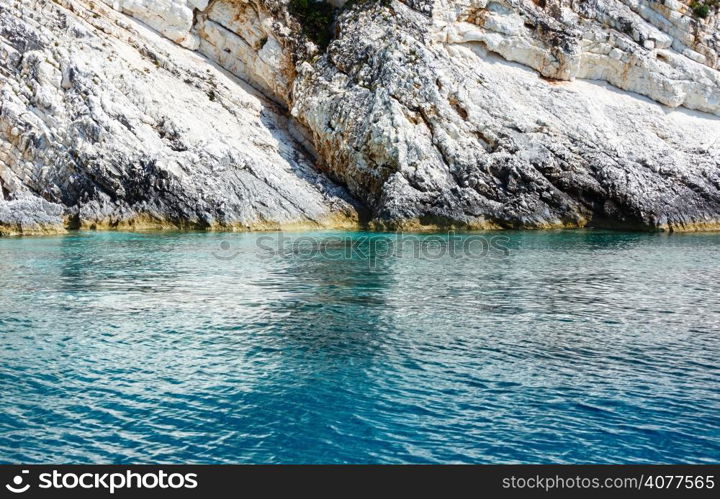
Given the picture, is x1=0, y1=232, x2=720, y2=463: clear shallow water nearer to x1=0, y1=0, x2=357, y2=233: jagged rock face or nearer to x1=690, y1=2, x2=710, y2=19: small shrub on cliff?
x1=0, y1=0, x2=357, y2=233: jagged rock face

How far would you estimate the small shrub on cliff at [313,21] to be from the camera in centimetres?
5212

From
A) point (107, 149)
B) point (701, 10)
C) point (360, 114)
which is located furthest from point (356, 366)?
point (701, 10)

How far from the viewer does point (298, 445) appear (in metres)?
9.47

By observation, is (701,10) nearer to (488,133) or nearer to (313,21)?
(488,133)

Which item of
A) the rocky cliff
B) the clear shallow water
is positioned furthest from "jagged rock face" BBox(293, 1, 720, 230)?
the clear shallow water

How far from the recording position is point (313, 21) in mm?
52594

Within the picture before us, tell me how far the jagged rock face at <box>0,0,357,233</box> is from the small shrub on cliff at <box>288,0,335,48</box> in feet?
37.9

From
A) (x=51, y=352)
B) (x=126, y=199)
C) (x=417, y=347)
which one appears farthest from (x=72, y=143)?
(x=417, y=347)

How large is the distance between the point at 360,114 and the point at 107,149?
17555mm

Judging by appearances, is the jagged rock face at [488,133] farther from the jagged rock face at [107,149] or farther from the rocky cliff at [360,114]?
the jagged rock face at [107,149]

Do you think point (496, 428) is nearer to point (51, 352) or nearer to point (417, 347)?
point (417, 347)

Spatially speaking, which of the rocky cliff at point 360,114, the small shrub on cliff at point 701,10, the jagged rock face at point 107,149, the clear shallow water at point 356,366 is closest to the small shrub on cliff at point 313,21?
the rocky cliff at point 360,114

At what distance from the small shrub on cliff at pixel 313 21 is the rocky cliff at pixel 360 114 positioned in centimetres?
18
